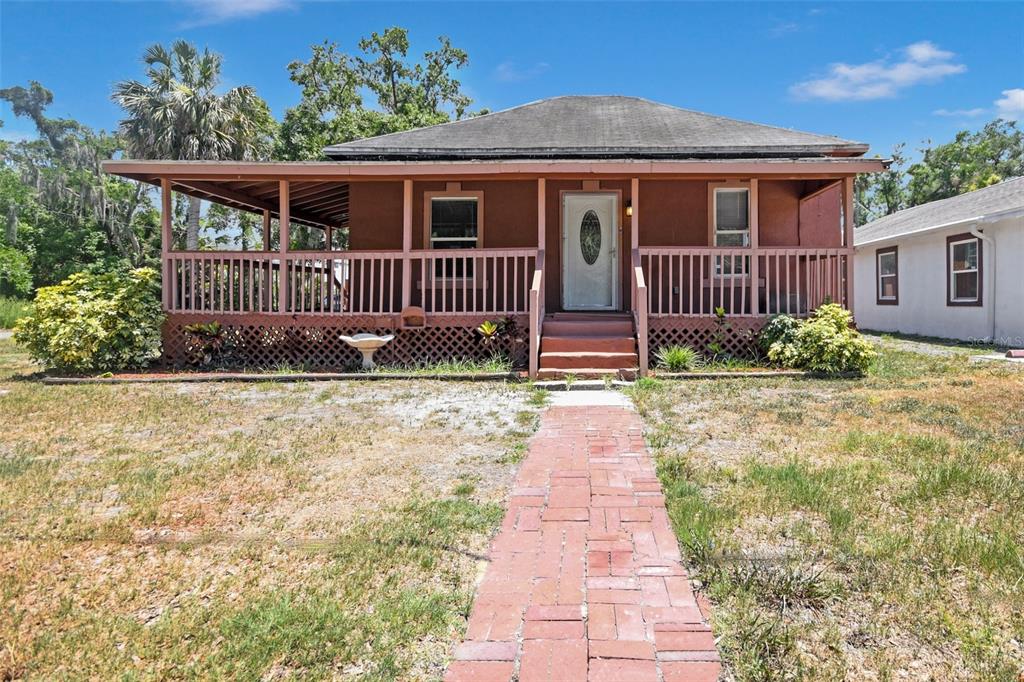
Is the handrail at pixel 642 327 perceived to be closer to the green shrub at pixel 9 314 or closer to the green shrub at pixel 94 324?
the green shrub at pixel 94 324

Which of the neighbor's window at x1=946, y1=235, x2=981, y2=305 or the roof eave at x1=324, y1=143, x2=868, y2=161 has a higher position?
the roof eave at x1=324, y1=143, x2=868, y2=161

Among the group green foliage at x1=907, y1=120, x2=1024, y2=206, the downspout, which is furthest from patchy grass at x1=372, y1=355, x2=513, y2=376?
green foliage at x1=907, y1=120, x2=1024, y2=206

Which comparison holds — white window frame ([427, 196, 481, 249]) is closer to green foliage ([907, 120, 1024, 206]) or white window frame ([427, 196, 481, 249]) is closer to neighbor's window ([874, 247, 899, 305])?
neighbor's window ([874, 247, 899, 305])

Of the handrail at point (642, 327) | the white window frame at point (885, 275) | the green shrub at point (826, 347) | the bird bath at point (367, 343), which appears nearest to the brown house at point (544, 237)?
the handrail at point (642, 327)

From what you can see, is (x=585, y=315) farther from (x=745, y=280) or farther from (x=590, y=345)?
(x=745, y=280)

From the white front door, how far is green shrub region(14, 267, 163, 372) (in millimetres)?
6883

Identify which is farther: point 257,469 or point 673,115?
point 673,115

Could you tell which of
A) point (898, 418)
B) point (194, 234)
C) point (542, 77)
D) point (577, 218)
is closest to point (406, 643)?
point (898, 418)

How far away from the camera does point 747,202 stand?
10.9 m

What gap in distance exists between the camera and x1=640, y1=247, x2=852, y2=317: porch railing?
919 centimetres

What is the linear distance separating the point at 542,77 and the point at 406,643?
32.2 m

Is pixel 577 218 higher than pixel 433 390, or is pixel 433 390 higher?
pixel 577 218

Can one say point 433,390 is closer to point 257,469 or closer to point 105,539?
point 257,469

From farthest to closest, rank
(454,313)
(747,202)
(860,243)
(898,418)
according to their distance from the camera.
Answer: (860,243), (747,202), (454,313), (898,418)
